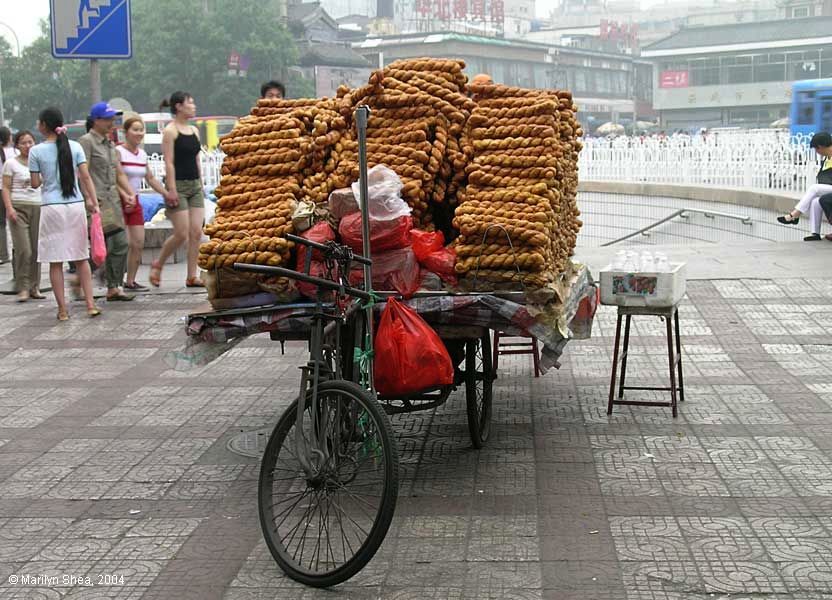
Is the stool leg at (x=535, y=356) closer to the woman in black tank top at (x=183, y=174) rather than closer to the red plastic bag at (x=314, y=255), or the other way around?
the red plastic bag at (x=314, y=255)

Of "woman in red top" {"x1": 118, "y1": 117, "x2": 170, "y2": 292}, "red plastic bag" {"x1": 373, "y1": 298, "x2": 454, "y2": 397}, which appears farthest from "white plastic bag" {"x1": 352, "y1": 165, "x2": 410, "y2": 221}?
"woman in red top" {"x1": 118, "y1": 117, "x2": 170, "y2": 292}

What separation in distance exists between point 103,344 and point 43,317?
1.50 metres

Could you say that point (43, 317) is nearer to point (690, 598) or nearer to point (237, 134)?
point (237, 134)

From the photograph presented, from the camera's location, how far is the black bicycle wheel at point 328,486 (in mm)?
4094

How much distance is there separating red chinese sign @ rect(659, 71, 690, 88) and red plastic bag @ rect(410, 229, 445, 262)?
6384 centimetres

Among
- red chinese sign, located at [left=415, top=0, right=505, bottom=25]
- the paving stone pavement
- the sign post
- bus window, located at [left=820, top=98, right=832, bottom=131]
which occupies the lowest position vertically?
the paving stone pavement

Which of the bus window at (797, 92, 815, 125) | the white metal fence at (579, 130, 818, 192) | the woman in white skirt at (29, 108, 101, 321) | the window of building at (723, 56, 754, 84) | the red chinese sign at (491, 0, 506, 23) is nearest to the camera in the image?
the woman in white skirt at (29, 108, 101, 321)

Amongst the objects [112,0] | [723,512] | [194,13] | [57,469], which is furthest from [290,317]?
[194,13]

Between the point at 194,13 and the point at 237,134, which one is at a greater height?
the point at 194,13

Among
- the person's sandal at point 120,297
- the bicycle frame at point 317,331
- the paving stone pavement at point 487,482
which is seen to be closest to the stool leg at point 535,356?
the paving stone pavement at point 487,482

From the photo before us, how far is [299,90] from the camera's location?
6125 centimetres

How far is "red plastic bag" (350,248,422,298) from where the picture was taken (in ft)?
17.4

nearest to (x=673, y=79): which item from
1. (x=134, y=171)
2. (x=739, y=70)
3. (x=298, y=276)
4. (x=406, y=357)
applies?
(x=739, y=70)

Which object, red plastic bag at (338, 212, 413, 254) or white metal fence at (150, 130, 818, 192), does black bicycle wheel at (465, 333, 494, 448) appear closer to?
red plastic bag at (338, 212, 413, 254)
